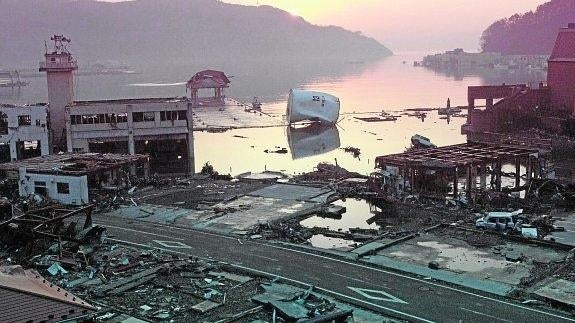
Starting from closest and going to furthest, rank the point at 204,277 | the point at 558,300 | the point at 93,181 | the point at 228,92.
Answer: the point at 558,300
the point at 204,277
the point at 93,181
the point at 228,92

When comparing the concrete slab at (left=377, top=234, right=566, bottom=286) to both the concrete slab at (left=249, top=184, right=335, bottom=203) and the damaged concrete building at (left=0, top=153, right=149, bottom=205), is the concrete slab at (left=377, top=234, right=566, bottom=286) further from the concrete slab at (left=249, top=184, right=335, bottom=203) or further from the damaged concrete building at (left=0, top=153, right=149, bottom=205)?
the damaged concrete building at (left=0, top=153, right=149, bottom=205)

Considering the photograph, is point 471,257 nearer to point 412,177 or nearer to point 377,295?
point 377,295

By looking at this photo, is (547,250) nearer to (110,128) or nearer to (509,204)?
(509,204)

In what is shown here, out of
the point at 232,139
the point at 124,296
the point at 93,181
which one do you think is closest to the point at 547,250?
the point at 124,296

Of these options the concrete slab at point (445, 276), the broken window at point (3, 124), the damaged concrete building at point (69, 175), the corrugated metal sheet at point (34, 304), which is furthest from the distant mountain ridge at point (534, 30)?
the corrugated metal sheet at point (34, 304)

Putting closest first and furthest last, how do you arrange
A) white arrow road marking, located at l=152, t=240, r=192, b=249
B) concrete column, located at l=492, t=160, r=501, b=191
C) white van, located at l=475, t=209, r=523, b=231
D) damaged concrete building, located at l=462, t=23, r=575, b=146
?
white arrow road marking, located at l=152, t=240, r=192, b=249, white van, located at l=475, t=209, r=523, b=231, concrete column, located at l=492, t=160, r=501, b=191, damaged concrete building, located at l=462, t=23, r=575, b=146

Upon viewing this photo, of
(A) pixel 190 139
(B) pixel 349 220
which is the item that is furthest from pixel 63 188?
(A) pixel 190 139

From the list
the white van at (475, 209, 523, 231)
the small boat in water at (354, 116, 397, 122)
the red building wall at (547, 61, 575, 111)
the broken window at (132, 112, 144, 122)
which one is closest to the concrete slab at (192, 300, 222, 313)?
the white van at (475, 209, 523, 231)
